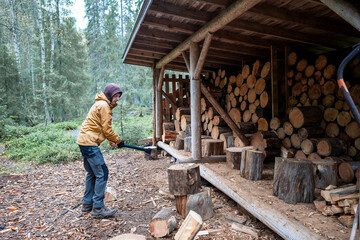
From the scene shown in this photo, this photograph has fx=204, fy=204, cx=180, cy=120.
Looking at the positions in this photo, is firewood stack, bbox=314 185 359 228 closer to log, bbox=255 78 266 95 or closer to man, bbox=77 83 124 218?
man, bbox=77 83 124 218

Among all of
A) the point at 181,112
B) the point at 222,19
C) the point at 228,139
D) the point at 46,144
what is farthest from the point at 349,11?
the point at 46,144

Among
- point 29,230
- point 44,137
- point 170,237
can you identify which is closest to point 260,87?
point 170,237

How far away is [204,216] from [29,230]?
7.90 feet

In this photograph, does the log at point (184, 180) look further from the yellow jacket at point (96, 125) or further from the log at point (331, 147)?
the log at point (331, 147)

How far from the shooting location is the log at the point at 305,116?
13.2 feet

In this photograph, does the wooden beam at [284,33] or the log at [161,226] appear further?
the wooden beam at [284,33]

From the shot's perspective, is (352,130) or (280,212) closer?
(280,212)

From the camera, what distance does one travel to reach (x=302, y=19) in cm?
345

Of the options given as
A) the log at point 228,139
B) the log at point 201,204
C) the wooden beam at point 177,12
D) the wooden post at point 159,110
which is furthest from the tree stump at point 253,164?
the wooden post at point 159,110

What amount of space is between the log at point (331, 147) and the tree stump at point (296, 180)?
5.06 ft

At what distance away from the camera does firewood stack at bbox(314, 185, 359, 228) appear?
2031 millimetres

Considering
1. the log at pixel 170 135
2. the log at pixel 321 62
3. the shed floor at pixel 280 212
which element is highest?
the log at pixel 321 62

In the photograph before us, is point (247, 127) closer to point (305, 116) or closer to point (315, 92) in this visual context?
point (305, 116)

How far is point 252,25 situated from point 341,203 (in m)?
3.17
